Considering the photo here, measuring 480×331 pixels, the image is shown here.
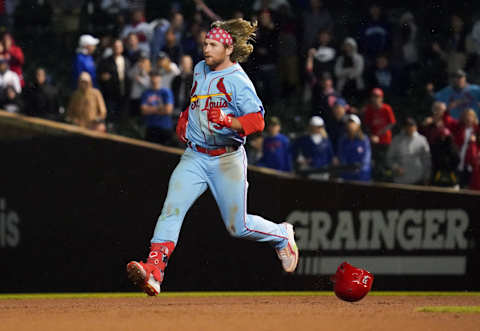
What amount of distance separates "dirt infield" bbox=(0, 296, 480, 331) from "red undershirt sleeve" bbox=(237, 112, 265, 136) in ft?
5.80

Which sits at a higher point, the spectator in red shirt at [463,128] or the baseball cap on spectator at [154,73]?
the baseball cap on spectator at [154,73]

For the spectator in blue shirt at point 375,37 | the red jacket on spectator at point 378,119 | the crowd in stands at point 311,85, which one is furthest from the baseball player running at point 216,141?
Result: the spectator in blue shirt at point 375,37

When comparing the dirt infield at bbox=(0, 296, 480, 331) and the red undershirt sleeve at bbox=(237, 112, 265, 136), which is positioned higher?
the red undershirt sleeve at bbox=(237, 112, 265, 136)

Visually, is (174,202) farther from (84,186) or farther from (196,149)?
(84,186)

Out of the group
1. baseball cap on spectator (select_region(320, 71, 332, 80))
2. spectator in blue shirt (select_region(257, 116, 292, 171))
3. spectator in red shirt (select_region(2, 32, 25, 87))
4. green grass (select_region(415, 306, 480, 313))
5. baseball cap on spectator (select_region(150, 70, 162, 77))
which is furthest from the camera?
spectator in red shirt (select_region(2, 32, 25, 87))

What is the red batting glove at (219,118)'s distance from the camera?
8469 mm

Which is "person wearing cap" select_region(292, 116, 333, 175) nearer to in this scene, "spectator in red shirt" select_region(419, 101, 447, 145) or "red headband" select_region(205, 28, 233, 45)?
"spectator in red shirt" select_region(419, 101, 447, 145)

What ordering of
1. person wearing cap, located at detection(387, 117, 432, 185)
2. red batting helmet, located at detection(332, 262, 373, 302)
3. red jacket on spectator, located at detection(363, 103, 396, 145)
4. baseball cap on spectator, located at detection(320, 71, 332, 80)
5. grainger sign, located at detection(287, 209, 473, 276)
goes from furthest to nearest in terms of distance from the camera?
baseball cap on spectator, located at detection(320, 71, 332, 80) < red jacket on spectator, located at detection(363, 103, 396, 145) < person wearing cap, located at detection(387, 117, 432, 185) < grainger sign, located at detection(287, 209, 473, 276) < red batting helmet, located at detection(332, 262, 373, 302)

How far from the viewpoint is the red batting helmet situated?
32.7ft

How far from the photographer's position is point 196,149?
29.2 feet

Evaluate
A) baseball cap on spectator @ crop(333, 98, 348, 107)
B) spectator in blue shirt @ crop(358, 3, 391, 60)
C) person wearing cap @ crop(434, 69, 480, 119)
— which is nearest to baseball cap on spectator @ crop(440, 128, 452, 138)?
person wearing cap @ crop(434, 69, 480, 119)

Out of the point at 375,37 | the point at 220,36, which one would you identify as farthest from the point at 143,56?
the point at 220,36

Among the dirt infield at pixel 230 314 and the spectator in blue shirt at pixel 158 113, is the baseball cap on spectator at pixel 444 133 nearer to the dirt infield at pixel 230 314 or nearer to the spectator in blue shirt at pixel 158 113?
the dirt infield at pixel 230 314

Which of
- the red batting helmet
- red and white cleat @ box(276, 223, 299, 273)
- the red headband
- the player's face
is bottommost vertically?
the red batting helmet
